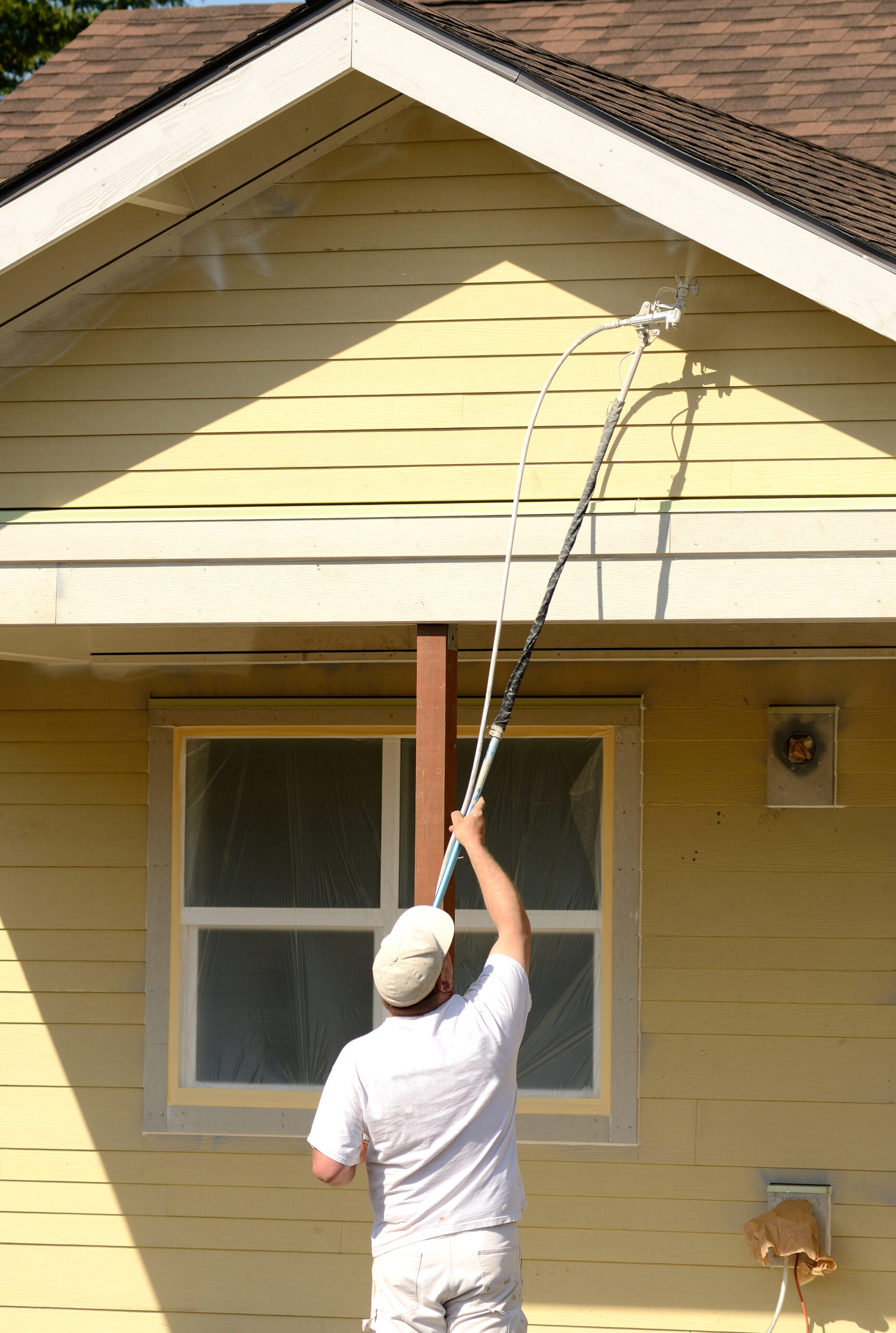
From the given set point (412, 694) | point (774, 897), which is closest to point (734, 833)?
point (774, 897)

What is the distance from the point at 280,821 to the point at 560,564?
216 centimetres

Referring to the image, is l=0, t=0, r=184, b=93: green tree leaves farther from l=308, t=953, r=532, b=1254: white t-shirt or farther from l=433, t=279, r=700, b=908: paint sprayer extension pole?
l=308, t=953, r=532, b=1254: white t-shirt

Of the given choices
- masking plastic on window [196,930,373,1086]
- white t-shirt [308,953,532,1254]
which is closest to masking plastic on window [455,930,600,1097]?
masking plastic on window [196,930,373,1086]

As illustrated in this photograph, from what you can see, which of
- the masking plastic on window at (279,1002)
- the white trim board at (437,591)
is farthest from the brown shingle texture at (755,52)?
the masking plastic on window at (279,1002)

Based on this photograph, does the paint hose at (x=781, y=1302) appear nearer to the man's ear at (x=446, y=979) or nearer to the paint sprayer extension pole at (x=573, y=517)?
the paint sprayer extension pole at (x=573, y=517)

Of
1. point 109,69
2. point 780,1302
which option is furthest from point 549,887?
point 109,69

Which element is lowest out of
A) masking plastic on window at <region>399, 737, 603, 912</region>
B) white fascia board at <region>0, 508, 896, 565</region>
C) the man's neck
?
the man's neck

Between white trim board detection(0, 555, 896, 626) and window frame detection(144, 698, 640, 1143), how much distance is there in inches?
50.3

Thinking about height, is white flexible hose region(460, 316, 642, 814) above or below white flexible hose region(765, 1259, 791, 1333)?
above

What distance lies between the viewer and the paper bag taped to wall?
4.62 meters

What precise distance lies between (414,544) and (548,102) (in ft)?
4.27

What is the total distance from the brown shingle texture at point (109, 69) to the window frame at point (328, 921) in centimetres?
245

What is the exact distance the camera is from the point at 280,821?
5.30 m

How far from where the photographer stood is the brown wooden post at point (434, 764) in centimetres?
354
